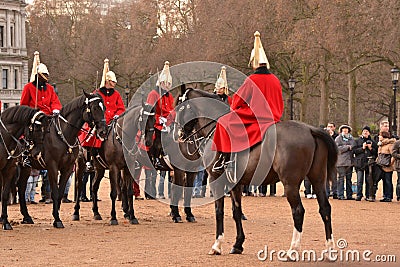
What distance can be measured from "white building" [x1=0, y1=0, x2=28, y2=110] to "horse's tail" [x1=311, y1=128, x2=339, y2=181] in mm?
81902

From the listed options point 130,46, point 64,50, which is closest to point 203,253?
point 130,46

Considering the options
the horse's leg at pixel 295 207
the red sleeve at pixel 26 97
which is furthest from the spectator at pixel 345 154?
the horse's leg at pixel 295 207

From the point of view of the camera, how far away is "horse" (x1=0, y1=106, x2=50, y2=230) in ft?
47.1

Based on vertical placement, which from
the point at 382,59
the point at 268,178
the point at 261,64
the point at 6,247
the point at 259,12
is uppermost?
the point at 259,12

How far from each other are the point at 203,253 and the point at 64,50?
55538 millimetres

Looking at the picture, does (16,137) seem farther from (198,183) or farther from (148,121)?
(198,183)

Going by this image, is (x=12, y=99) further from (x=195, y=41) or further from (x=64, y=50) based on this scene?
(x=195, y=41)

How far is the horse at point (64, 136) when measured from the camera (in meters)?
14.8

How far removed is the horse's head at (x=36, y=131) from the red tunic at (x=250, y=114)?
4026 mm

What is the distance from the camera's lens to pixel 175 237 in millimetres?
13766

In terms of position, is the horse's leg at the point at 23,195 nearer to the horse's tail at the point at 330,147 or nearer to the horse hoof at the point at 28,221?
the horse hoof at the point at 28,221

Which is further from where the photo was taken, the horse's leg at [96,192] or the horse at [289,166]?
the horse's leg at [96,192]

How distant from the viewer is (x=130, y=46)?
56219 millimetres

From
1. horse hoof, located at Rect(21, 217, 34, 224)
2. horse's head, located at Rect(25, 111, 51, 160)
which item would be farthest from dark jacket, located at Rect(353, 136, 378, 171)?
horse's head, located at Rect(25, 111, 51, 160)
